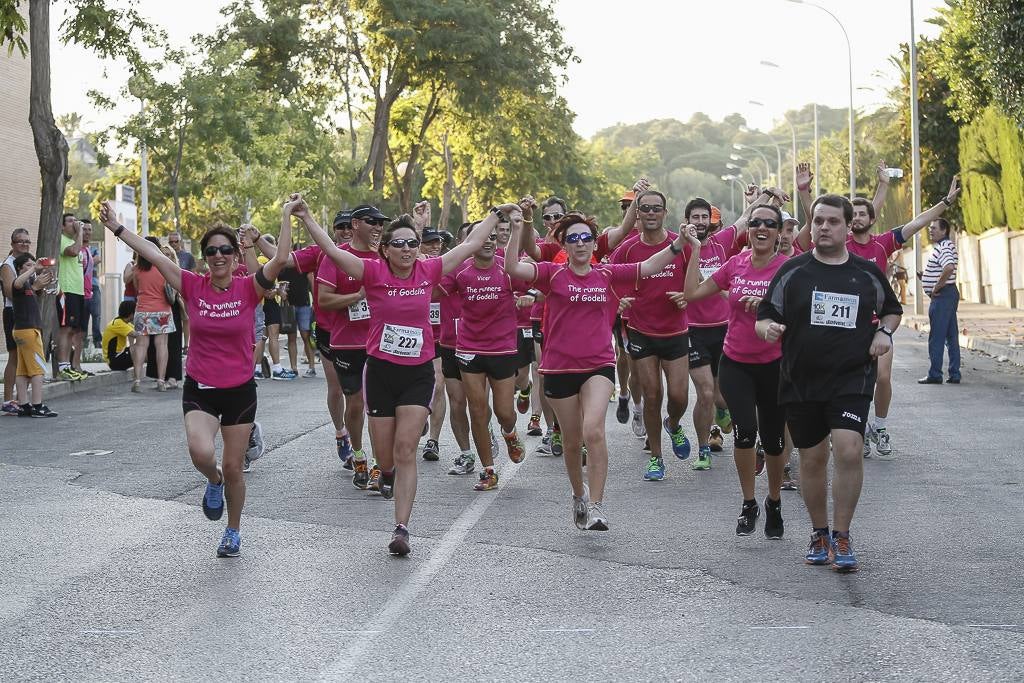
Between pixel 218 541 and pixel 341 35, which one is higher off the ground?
pixel 341 35

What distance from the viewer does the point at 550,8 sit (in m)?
44.5

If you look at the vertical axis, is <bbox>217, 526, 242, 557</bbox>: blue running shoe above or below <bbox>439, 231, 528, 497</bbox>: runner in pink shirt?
below

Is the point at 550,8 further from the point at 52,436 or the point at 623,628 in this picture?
the point at 623,628

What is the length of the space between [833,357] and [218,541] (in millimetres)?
3711

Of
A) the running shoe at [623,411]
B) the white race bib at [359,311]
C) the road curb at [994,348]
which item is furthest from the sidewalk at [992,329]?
the white race bib at [359,311]

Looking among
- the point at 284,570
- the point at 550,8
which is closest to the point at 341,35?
the point at 550,8

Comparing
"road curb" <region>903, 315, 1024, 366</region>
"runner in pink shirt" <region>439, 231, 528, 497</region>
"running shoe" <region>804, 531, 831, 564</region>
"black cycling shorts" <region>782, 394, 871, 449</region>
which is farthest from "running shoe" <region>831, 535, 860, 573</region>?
"road curb" <region>903, 315, 1024, 366</region>

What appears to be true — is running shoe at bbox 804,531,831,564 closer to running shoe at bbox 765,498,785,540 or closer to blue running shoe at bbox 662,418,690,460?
running shoe at bbox 765,498,785,540

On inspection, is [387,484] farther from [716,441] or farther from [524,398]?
[524,398]

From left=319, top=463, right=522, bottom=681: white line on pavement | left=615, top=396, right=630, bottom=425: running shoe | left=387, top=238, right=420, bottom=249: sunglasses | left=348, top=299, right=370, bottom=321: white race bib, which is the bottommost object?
left=319, top=463, right=522, bottom=681: white line on pavement

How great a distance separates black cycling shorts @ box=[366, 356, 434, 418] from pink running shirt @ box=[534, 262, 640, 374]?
845 millimetres

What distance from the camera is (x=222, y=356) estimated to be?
28.5 ft

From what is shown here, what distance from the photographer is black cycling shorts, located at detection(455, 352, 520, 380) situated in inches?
445

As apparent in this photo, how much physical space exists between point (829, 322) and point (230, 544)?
342cm
